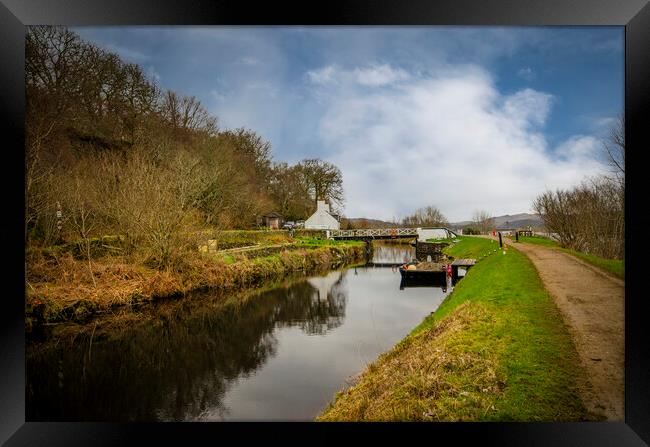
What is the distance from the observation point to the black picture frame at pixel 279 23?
278 centimetres

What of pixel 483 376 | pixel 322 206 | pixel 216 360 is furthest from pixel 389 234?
pixel 483 376

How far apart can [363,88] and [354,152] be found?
2.74 feet

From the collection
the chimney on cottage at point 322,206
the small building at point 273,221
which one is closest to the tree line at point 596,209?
the chimney on cottage at point 322,206

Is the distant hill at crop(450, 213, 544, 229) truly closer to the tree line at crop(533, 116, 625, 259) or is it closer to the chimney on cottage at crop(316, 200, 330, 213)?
the tree line at crop(533, 116, 625, 259)

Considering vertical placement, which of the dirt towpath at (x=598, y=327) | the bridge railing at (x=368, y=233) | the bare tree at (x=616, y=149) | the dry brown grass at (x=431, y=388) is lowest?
the dry brown grass at (x=431, y=388)

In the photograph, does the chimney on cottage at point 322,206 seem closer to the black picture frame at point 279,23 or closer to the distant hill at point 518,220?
the distant hill at point 518,220

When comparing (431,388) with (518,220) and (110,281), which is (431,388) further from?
(110,281)

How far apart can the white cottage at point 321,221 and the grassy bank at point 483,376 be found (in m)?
12.2

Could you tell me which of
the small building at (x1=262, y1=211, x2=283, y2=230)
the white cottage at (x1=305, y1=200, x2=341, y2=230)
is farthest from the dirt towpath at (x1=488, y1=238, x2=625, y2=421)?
the small building at (x1=262, y1=211, x2=283, y2=230)

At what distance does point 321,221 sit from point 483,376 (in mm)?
14771

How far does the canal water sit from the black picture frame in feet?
2.40

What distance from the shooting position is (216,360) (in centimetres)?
497

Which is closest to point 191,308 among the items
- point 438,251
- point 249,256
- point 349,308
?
point 349,308

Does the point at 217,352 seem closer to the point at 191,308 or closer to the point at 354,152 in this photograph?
the point at 191,308
